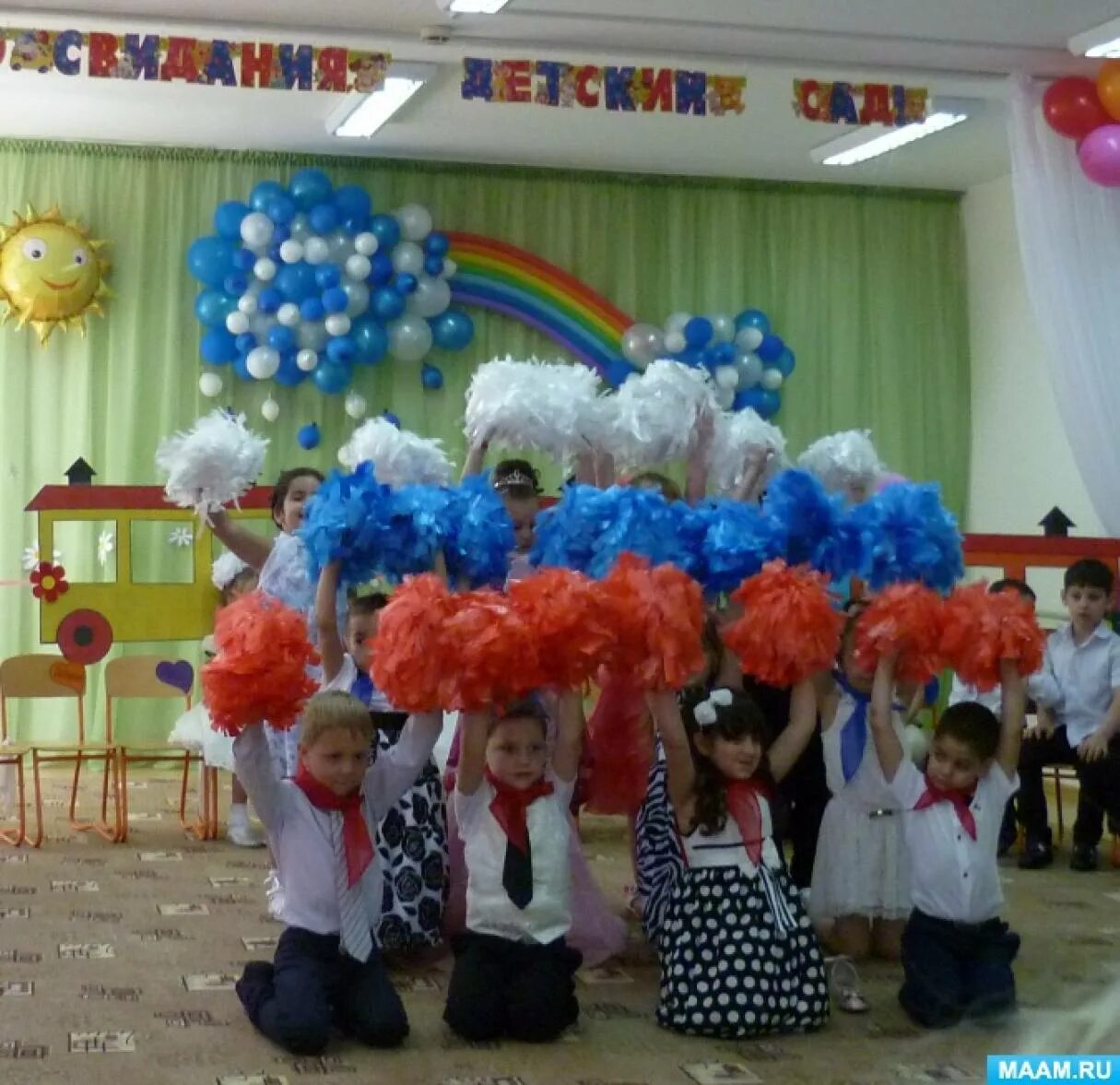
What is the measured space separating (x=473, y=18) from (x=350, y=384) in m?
2.44

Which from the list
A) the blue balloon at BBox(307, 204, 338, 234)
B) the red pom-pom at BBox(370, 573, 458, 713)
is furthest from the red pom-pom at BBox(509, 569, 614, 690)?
the blue balloon at BBox(307, 204, 338, 234)

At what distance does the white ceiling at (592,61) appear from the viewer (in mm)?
5352

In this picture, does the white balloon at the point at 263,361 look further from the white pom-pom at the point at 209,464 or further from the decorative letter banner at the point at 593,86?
the white pom-pom at the point at 209,464

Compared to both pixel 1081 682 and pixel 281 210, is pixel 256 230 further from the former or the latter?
pixel 1081 682

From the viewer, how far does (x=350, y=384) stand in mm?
7531

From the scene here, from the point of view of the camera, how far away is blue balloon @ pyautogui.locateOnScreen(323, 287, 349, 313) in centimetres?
707

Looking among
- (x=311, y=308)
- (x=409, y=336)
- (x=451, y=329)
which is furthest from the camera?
(x=451, y=329)

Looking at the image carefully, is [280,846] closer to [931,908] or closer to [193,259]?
[931,908]

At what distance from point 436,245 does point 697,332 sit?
1.31 m

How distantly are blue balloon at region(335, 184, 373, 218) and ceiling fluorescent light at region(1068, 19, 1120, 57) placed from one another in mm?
3165

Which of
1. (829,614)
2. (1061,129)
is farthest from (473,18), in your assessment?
(829,614)

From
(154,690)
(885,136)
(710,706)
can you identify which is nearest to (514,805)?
(710,706)

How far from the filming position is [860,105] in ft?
19.2

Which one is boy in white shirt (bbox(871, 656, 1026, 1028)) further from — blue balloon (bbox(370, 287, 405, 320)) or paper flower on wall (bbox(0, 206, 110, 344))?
paper flower on wall (bbox(0, 206, 110, 344))
